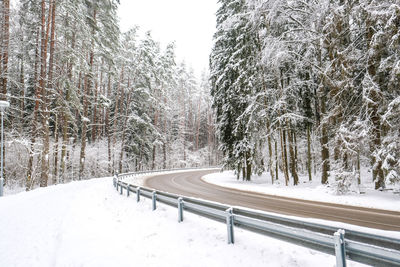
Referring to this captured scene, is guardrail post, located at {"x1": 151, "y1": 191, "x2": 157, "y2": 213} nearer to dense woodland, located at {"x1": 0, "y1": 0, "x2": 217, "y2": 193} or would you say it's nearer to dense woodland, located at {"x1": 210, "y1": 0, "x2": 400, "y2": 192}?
dense woodland, located at {"x1": 210, "y1": 0, "x2": 400, "y2": 192}

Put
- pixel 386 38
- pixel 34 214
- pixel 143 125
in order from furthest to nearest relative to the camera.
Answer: pixel 143 125, pixel 386 38, pixel 34 214

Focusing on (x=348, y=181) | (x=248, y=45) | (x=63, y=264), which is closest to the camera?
(x=63, y=264)

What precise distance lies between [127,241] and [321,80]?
13972mm

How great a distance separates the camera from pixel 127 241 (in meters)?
6.50

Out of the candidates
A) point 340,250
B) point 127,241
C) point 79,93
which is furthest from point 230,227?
point 79,93

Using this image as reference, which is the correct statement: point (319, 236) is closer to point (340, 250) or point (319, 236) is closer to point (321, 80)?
point (340, 250)

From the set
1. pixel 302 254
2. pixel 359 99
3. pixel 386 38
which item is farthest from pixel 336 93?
pixel 302 254

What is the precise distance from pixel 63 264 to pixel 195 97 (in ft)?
179

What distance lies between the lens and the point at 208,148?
59.4m

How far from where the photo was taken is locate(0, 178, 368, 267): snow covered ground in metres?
4.91

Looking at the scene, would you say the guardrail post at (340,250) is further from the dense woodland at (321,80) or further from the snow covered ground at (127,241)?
the dense woodland at (321,80)

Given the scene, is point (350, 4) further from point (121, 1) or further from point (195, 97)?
point (195, 97)

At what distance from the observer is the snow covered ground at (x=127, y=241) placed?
4906mm

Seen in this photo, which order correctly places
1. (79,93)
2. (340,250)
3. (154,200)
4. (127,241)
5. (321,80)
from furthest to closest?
(79,93) → (321,80) → (154,200) → (127,241) → (340,250)
